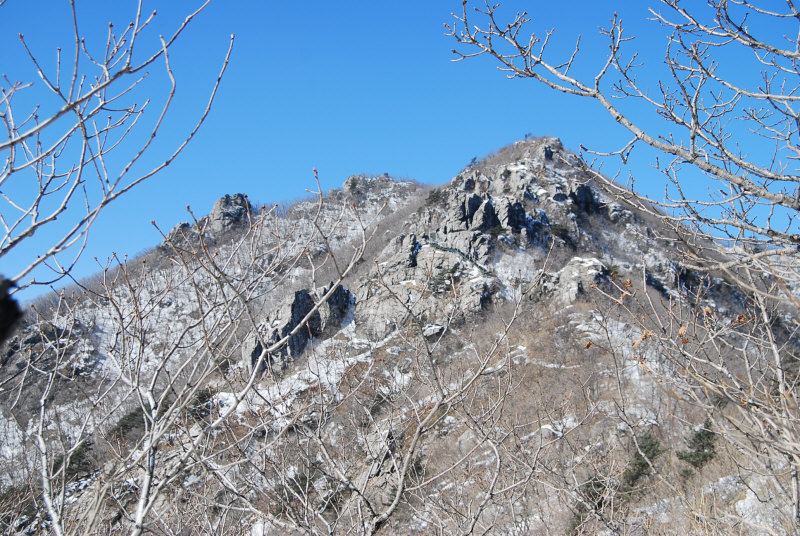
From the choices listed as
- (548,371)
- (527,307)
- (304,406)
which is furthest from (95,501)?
(527,307)

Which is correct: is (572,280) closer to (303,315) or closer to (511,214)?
(511,214)

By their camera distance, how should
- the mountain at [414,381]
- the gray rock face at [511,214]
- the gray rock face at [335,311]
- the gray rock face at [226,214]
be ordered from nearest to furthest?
the mountain at [414,381] < the gray rock face at [335,311] < the gray rock face at [511,214] < the gray rock face at [226,214]

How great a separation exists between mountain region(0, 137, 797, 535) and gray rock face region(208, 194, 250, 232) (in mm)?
354

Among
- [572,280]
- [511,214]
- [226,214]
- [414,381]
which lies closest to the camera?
[414,381]

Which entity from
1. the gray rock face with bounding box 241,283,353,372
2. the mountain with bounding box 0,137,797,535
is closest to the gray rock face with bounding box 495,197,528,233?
the mountain with bounding box 0,137,797,535

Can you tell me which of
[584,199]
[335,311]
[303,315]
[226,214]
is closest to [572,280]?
[335,311]

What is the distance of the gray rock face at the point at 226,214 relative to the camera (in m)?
62.0

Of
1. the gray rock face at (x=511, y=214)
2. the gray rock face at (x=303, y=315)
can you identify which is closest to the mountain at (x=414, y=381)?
the gray rock face at (x=511, y=214)

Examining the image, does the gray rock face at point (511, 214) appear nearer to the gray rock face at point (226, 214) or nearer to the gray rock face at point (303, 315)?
the gray rock face at point (303, 315)

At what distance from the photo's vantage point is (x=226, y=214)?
207 feet

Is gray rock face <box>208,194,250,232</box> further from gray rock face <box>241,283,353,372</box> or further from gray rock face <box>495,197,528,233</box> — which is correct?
gray rock face <box>495,197,528,233</box>

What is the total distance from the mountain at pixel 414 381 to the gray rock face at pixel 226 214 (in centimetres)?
35

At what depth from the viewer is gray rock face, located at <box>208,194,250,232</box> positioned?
62006 millimetres

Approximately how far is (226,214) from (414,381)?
56651 millimetres
